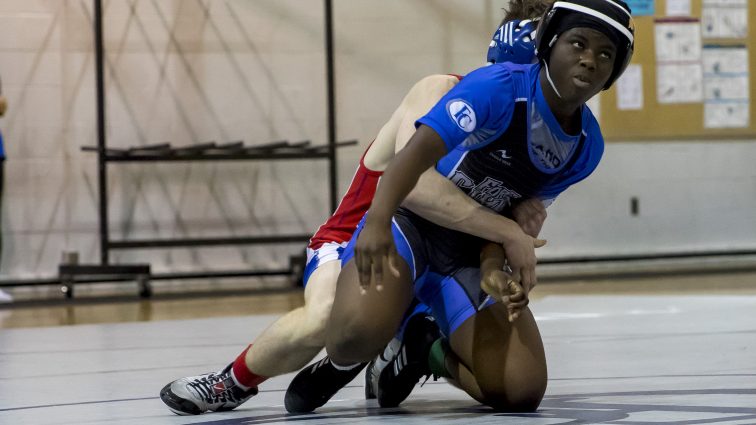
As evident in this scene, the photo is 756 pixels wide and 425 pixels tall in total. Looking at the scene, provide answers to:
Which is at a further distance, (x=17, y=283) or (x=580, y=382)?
(x=17, y=283)

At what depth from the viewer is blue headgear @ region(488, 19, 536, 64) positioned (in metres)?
2.68

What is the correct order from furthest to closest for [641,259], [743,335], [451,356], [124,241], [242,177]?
[641,259] < [242,177] < [124,241] < [743,335] < [451,356]

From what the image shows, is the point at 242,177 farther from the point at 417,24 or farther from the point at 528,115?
the point at 528,115

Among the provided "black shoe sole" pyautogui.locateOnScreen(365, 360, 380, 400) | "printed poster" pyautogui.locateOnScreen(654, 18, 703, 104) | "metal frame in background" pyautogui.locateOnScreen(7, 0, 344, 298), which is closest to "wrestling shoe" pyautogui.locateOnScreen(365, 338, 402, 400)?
"black shoe sole" pyautogui.locateOnScreen(365, 360, 380, 400)

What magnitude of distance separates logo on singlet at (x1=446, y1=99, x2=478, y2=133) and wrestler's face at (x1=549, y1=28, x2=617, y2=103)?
19cm

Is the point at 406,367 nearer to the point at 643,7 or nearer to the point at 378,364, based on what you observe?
the point at 378,364

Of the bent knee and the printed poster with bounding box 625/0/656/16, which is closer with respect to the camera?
the bent knee

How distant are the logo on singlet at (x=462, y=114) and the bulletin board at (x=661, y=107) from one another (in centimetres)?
579

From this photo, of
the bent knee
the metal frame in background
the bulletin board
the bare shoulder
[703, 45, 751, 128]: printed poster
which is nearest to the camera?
the bent knee

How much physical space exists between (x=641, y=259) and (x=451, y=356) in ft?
18.4

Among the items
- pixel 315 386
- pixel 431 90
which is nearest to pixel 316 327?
pixel 315 386

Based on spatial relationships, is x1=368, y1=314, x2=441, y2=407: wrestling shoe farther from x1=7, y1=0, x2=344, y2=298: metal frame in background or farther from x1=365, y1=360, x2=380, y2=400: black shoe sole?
x1=7, y1=0, x2=344, y2=298: metal frame in background

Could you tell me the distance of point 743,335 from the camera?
3.82 metres

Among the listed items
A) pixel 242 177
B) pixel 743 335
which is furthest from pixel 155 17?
pixel 743 335
